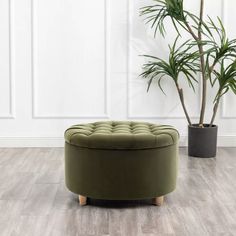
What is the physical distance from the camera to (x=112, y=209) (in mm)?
3010

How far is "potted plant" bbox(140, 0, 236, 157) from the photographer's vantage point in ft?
14.5

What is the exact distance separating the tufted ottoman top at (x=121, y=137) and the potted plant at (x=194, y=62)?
4.47 feet

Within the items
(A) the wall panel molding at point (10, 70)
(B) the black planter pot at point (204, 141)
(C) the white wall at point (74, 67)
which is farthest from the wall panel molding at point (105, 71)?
(B) the black planter pot at point (204, 141)

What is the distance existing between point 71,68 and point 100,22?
19.4 inches

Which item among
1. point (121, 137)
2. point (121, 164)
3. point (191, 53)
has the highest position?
point (191, 53)

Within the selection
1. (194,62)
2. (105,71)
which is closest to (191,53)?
→ (194,62)

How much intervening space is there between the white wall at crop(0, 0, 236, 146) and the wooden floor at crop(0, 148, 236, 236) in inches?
36.5

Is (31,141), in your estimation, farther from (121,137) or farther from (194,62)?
(121,137)

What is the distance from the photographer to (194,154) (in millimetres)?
4543

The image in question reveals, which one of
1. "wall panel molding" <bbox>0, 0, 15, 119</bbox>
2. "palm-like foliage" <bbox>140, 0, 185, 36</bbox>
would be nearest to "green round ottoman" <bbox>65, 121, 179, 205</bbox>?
"palm-like foliage" <bbox>140, 0, 185, 36</bbox>

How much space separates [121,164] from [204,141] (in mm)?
1750

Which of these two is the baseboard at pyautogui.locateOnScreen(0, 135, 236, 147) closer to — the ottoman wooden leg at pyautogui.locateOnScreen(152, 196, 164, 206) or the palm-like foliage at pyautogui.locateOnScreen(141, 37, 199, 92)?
the palm-like foliage at pyautogui.locateOnScreen(141, 37, 199, 92)

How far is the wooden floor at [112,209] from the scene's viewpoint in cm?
268

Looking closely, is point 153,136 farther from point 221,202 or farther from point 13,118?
point 13,118
